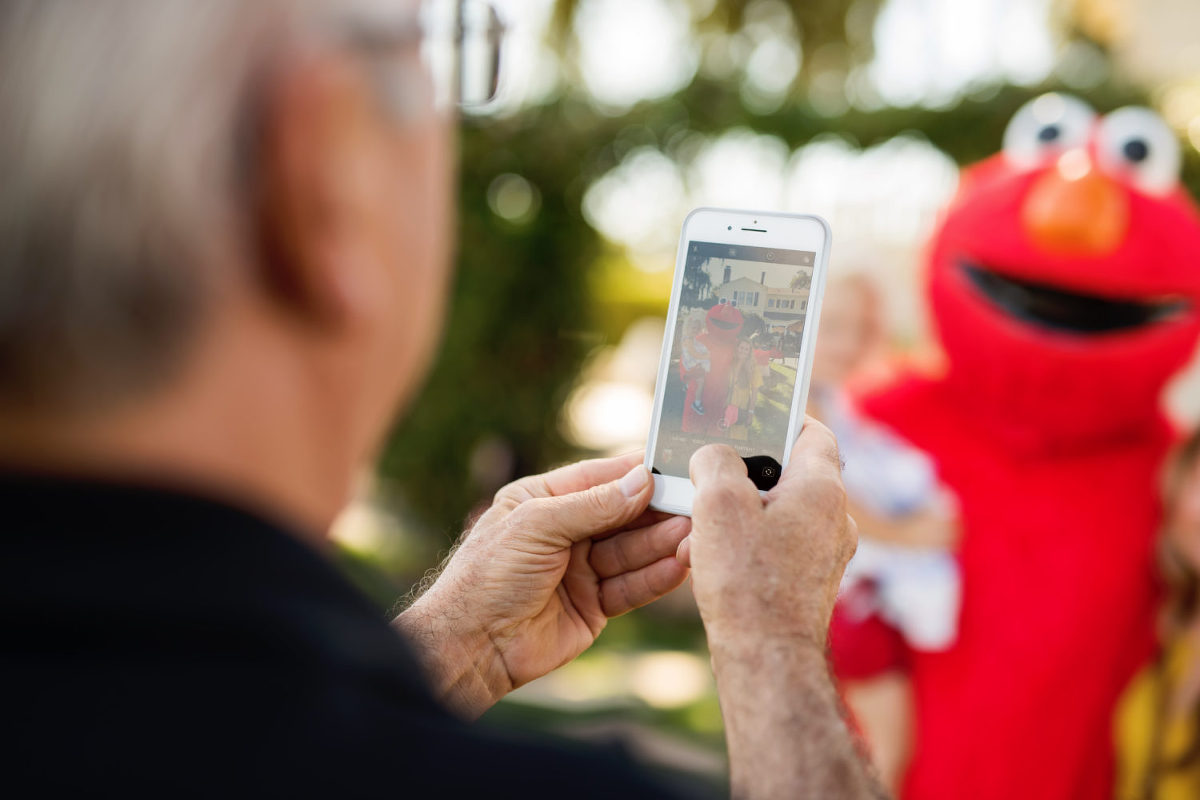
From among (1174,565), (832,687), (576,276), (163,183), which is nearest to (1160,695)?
(1174,565)

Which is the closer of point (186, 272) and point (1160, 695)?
point (186, 272)

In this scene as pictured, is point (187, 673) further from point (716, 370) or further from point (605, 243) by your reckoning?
point (605, 243)

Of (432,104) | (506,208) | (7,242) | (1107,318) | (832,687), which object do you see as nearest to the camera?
(7,242)

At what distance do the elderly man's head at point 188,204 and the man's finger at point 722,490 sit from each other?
1.71 ft

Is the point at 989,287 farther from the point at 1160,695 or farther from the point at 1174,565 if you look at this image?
the point at 1160,695

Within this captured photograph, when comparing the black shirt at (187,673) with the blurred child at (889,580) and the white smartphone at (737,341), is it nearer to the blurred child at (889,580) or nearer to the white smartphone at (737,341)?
the white smartphone at (737,341)

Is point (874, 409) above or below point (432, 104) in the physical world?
below

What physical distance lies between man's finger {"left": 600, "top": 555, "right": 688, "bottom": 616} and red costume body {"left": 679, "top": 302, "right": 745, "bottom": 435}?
0.61 ft

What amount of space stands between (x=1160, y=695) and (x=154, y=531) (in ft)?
7.05

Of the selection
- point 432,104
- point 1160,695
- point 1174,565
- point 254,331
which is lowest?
point 1160,695

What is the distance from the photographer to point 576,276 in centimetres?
465

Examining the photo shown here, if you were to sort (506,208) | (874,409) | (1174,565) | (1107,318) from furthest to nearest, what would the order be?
(506,208), (874,409), (1107,318), (1174,565)

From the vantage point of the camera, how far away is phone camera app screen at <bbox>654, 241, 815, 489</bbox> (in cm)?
133

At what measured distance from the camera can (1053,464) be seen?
2.30 m
